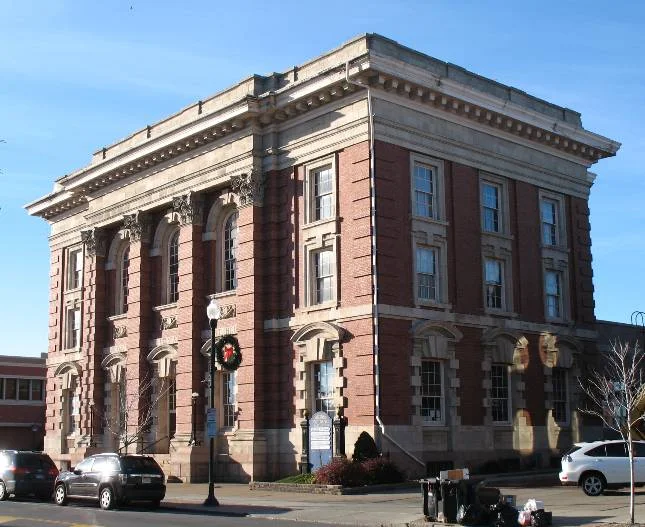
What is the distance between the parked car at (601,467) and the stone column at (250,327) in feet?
43.0

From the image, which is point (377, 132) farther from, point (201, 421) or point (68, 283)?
point (68, 283)

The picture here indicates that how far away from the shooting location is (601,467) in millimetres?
27484

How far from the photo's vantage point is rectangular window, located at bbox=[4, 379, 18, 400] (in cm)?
6900

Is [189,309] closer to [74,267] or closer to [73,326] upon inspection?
[73,326]

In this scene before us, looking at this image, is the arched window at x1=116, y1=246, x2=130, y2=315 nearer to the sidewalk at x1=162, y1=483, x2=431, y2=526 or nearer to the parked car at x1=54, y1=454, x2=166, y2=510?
the sidewalk at x1=162, y1=483, x2=431, y2=526

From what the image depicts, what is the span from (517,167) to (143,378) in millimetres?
18730

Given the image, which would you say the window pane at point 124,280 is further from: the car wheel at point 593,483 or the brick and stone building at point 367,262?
the car wheel at point 593,483

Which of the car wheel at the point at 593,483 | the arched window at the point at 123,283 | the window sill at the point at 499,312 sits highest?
the arched window at the point at 123,283

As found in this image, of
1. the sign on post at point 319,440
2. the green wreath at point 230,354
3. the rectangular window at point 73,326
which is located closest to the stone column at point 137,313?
the rectangular window at point 73,326

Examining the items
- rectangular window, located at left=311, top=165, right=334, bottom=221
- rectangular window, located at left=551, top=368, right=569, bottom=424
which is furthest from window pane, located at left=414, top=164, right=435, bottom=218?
rectangular window, located at left=551, top=368, right=569, bottom=424

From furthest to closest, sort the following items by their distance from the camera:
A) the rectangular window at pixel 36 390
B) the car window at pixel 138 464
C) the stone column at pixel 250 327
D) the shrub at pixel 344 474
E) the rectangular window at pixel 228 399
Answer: the rectangular window at pixel 36 390
the rectangular window at pixel 228 399
the stone column at pixel 250 327
the shrub at pixel 344 474
the car window at pixel 138 464

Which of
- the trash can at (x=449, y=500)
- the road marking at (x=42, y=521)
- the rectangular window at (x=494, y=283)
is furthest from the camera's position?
the rectangular window at (x=494, y=283)

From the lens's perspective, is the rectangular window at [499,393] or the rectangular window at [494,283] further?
the rectangular window at [494,283]

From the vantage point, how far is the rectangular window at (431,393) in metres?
35.3
